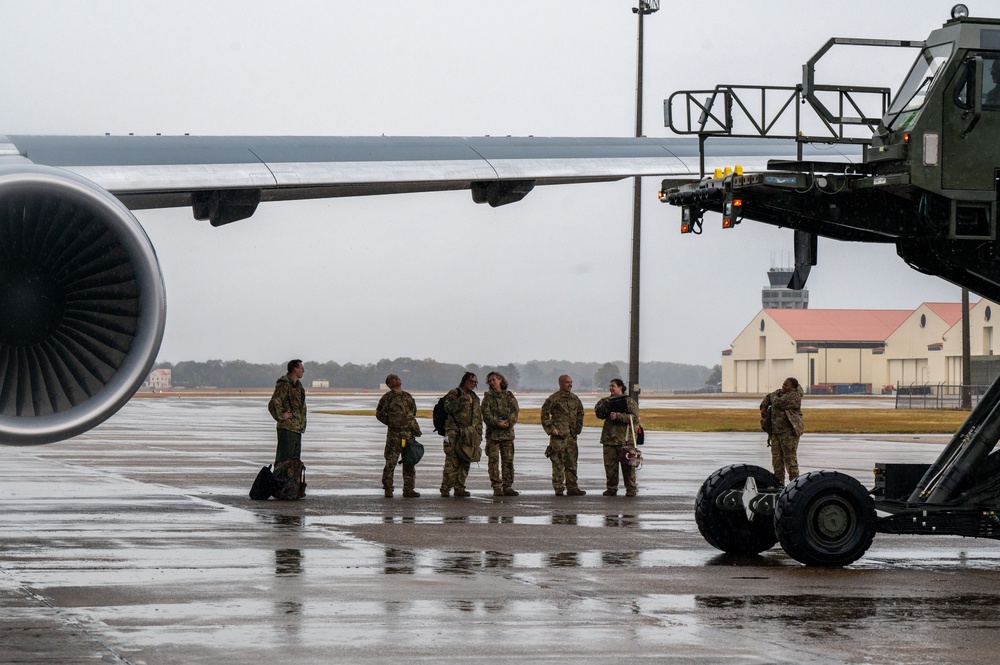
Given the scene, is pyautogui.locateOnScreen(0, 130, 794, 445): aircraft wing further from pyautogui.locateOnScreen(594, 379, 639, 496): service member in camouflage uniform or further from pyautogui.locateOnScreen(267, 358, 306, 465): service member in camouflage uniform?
pyautogui.locateOnScreen(594, 379, 639, 496): service member in camouflage uniform

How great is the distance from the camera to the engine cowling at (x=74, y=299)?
914 cm

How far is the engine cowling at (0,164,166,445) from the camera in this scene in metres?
9.14

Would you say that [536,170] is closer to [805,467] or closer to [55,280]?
[55,280]

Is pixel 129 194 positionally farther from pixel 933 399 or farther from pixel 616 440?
pixel 933 399

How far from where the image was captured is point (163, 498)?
739 inches

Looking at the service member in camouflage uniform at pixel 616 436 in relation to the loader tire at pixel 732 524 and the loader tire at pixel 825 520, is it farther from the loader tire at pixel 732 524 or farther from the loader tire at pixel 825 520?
the loader tire at pixel 825 520

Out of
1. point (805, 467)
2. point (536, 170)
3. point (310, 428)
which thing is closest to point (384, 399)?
point (536, 170)

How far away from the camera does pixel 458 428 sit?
1986cm

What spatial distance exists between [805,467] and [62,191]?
18828mm

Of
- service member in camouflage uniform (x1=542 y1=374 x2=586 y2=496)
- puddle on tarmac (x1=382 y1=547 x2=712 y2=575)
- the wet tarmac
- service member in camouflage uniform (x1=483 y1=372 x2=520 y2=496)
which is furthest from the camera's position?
service member in camouflage uniform (x1=542 y1=374 x2=586 y2=496)

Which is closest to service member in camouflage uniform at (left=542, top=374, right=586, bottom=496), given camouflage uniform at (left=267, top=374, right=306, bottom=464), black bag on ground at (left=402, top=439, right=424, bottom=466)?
black bag on ground at (left=402, top=439, right=424, bottom=466)

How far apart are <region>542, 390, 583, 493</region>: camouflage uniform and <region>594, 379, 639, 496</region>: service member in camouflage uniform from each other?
0.41 meters

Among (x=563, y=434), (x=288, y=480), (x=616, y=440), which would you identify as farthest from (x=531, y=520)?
(x=616, y=440)

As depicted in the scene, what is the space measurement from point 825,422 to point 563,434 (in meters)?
30.3
